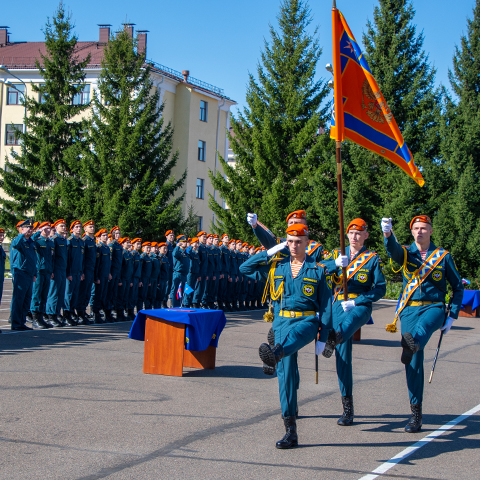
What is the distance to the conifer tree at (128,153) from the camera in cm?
2966

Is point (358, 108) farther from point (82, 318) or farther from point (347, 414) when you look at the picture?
point (82, 318)

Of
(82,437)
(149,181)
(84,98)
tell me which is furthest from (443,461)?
(84,98)

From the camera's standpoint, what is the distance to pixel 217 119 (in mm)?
48062

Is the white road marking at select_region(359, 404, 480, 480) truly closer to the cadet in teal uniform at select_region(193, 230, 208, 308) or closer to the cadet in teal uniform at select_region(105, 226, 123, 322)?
the cadet in teal uniform at select_region(105, 226, 123, 322)

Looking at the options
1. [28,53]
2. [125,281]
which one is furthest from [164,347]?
[28,53]

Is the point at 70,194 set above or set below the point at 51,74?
below

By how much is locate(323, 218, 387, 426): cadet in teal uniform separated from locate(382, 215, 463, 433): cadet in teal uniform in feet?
1.10

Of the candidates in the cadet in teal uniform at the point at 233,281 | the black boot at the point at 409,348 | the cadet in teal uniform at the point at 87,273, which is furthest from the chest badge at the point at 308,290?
the cadet in teal uniform at the point at 233,281

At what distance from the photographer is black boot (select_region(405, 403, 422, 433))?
606cm

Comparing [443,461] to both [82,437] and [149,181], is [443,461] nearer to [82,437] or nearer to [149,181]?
[82,437]

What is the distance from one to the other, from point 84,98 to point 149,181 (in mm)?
18035

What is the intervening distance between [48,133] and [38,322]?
76.8 ft

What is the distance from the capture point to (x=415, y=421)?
6.08 meters

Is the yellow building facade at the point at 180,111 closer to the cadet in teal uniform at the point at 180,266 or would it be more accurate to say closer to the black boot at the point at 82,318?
the cadet in teal uniform at the point at 180,266
